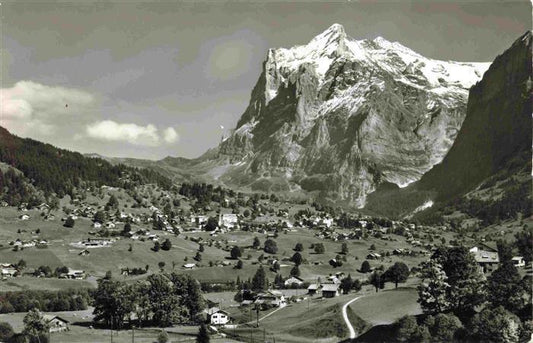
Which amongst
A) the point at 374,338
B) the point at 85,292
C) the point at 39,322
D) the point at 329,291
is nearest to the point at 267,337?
the point at 374,338

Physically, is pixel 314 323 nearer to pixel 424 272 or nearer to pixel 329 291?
pixel 424 272

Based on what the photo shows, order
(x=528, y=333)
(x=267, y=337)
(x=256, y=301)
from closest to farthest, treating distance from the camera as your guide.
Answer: (x=528, y=333) < (x=267, y=337) < (x=256, y=301)

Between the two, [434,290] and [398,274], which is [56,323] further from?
[398,274]

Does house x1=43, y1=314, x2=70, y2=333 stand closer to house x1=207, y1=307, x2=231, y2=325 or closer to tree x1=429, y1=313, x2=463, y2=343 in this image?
house x1=207, y1=307, x2=231, y2=325

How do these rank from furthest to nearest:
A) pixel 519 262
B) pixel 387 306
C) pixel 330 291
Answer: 1. pixel 330 291
2. pixel 519 262
3. pixel 387 306

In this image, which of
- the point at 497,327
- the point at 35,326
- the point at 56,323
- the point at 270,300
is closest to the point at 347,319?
the point at 497,327

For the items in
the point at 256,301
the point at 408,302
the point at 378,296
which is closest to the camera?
the point at 408,302
